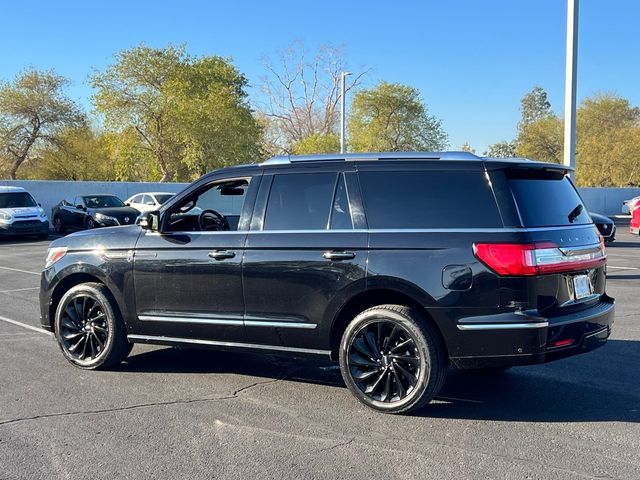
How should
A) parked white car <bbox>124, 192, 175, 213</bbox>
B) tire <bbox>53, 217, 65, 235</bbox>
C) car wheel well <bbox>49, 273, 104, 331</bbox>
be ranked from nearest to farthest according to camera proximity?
car wheel well <bbox>49, 273, 104, 331</bbox> < tire <bbox>53, 217, 65, 235</bbox> < parked white car <bbox>124, 192, 175, 213</bbox>

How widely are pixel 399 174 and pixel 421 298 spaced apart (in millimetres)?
1005

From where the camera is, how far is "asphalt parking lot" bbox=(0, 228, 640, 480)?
158 inches

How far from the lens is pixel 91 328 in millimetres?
6242

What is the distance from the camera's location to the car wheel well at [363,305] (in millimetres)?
4930

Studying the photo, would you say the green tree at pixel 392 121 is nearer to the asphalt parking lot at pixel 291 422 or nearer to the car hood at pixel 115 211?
the car hood at pixel 115 211

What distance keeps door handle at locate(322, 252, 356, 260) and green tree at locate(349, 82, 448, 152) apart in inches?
1678

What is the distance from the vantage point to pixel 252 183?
566 cm

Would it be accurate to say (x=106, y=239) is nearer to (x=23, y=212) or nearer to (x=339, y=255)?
(x=339, y=255)

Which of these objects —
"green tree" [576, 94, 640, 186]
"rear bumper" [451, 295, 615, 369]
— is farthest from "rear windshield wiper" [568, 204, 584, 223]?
"green tree" [576, 94, 640, 186]

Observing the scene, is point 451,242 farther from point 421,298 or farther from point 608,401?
point 608,401

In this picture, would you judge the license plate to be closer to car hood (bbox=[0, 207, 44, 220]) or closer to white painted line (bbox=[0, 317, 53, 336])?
white painted line (bbox=[0, 317, 53, 336])

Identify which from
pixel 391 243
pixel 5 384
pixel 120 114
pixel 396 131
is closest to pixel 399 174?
pixel 391 243

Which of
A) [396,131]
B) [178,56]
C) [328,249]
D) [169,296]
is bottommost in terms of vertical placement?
[169,296]

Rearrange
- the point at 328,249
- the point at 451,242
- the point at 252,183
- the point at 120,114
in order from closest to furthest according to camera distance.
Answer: the point at 451,242, the point at 328,249, the point at 252,183, the point at 120,114
